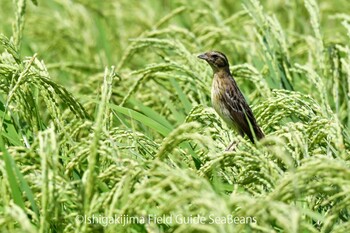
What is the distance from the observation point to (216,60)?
505cm

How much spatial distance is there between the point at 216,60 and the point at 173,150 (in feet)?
5.44

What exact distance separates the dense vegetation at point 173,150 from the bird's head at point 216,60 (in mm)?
120

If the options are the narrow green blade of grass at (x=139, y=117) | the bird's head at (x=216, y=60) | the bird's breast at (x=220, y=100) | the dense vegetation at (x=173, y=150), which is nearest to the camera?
the dense vegetation at (x=173, y=150)

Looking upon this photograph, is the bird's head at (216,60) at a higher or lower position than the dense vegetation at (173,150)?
higher

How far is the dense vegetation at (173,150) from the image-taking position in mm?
2580

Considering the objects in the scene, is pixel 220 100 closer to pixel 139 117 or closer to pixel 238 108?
pixel 238 108

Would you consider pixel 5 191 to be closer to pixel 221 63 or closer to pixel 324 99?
pixel 324 99

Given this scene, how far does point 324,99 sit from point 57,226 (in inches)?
65.0

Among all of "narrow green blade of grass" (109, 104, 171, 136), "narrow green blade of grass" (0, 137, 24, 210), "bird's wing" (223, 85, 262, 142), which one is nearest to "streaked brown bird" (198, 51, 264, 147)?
"bird's wing" (223, 85, 262, 142)

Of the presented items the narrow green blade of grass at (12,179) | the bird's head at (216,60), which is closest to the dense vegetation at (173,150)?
the narrow green blade of grass at (12,179)

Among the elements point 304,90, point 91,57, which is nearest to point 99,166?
point 304,90

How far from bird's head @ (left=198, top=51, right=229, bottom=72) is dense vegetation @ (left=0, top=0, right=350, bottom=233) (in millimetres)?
120

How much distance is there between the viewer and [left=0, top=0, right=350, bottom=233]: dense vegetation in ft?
8.46

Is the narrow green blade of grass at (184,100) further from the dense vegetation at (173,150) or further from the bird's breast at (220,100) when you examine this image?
the bird's breast at (220,100)
